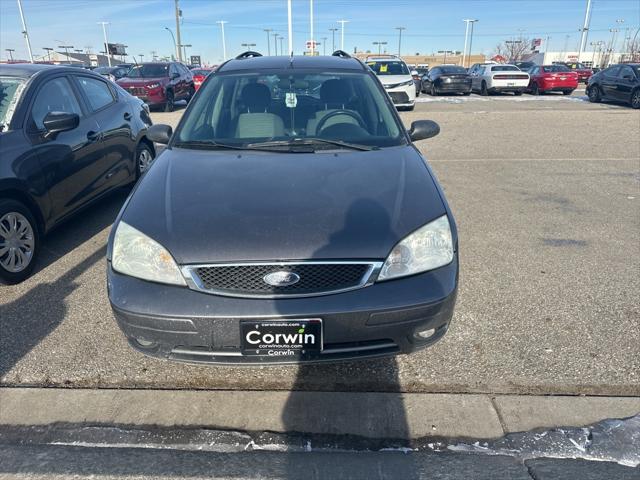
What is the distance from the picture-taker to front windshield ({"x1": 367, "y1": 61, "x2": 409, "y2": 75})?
16094 mm

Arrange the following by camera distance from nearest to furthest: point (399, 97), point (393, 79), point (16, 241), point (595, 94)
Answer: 1. point (16, 241)
2. point (399, 97)
3. point (393, 79)
4. point (595, 94)

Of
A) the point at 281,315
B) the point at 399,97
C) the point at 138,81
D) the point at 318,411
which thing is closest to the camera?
the point at 281,315

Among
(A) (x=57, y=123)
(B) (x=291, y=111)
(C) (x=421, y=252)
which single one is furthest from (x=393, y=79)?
(C) (x=421, y=252)

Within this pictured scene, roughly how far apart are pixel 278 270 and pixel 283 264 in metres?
0.04

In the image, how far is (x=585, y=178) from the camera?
271 inches

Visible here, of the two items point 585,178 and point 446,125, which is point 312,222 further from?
point 446,125

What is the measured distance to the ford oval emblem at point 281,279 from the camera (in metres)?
2.18

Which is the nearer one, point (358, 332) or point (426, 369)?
point (358, 332)

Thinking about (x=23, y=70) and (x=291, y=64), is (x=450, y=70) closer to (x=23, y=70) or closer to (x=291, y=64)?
(x=291, y=64)

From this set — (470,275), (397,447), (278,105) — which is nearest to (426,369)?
(397,447)

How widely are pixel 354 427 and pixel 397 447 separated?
0.24 metres

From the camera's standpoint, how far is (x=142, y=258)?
2.31m

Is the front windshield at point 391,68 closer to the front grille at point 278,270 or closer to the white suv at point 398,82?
the white suv at point 398,82

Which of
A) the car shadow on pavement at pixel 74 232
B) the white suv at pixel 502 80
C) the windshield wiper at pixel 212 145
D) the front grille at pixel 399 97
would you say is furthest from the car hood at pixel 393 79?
the windshield wiper at pixel 212 145
